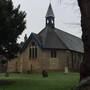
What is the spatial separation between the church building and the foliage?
31.6 metres

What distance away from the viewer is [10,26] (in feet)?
108

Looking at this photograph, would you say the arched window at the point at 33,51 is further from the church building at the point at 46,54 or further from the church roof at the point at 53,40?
the church roof at the point at 53,40

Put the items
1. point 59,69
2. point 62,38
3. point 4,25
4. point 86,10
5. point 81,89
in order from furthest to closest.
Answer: point 62,38, point 59,69, point 4,25, point 86,10, point 81,89

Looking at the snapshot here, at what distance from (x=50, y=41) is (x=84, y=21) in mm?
57423

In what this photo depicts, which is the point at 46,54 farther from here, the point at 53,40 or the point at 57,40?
the point at 57,40

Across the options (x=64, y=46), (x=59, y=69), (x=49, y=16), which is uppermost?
(x=49, y=16)

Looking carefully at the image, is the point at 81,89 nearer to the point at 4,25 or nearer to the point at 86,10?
the point at 86,10

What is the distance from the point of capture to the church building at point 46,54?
68062 mm

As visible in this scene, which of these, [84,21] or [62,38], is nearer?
[84,21]

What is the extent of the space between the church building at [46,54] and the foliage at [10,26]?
31.6 meters

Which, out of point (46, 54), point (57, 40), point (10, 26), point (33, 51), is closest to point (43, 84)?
point (10, 26)

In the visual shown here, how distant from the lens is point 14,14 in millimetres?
36094

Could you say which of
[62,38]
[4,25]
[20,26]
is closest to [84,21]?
[4,25]

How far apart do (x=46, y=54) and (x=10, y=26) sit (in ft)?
117
